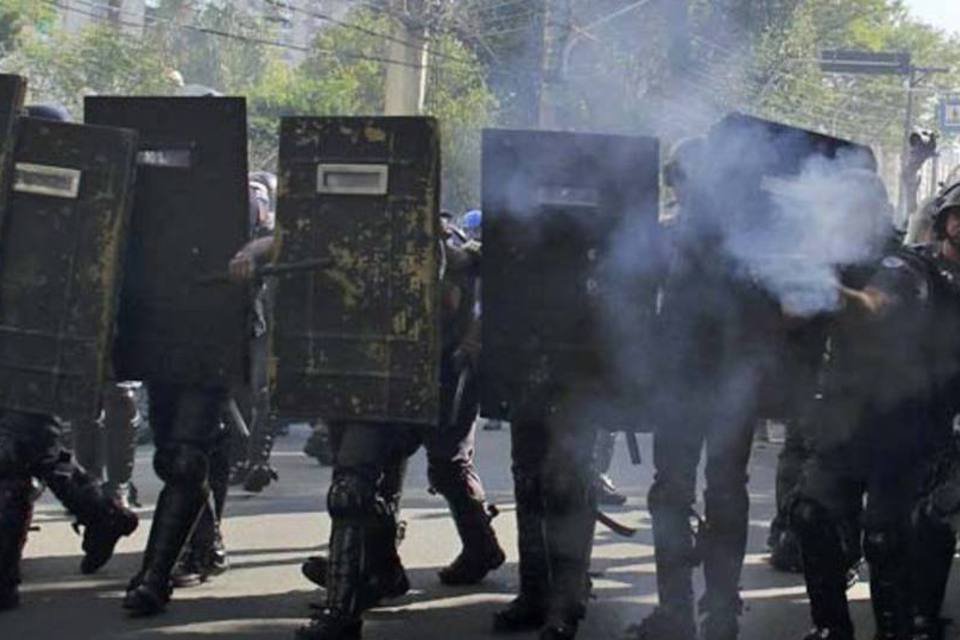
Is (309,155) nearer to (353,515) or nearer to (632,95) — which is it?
(353,515)

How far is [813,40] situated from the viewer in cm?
2478

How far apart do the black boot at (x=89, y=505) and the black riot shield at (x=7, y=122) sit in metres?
1.15

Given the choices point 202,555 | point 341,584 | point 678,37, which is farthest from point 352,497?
point 678,37

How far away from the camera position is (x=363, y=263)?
5.36m

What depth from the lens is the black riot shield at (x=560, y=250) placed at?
17.7ft

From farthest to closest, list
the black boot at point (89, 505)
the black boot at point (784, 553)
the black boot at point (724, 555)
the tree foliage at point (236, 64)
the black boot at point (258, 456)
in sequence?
the tree foliage at point (236, 64) < the black boot at point (258, 456) < the black boot at point (784, 553) < the black boot at point (89, 505) < the black boot at point (724, 555)

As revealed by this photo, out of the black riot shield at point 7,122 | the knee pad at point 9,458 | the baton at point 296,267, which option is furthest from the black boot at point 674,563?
the black riot shield at point 7,122

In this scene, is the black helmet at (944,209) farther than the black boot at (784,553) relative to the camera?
No

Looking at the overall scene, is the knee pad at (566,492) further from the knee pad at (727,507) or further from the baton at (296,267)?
the baton at (296,267)

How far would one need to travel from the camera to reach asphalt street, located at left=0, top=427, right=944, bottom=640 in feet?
18.6

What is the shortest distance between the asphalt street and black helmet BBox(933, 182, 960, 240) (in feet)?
5.30

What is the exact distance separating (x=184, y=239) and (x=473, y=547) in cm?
190

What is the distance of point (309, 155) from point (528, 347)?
1.04 meters

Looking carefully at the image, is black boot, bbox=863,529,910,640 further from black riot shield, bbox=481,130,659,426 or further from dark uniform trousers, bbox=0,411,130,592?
dark uniform trousers, bbox=0,411,130,592
